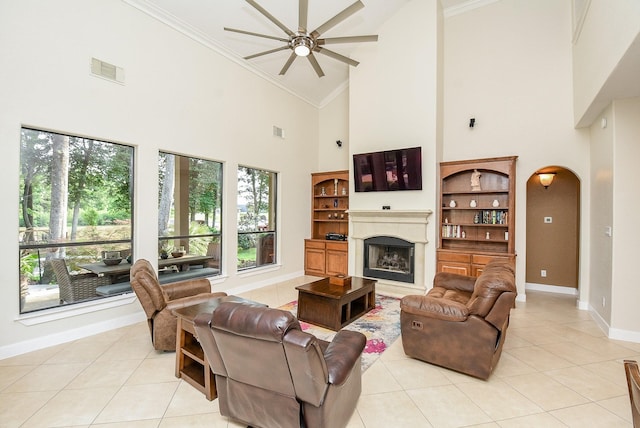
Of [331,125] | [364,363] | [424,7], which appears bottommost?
[364,363]

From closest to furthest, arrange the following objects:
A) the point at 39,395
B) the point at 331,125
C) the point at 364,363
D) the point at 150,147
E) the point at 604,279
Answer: the point at 39,395, the point at 364,363, the point at 604,279, the point at 150,147, the point at 331,125

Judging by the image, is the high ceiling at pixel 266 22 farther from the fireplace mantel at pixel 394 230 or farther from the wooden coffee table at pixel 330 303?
the wooden coffee table at pixel 330 303

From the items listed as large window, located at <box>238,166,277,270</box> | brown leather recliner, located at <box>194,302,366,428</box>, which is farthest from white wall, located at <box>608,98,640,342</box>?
large window, located at <box>238,166,277,270</box>

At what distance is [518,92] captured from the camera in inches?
206

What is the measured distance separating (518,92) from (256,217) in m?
A: 5.48

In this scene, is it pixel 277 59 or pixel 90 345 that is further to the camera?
pixel 277 59

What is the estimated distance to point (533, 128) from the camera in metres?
5.10

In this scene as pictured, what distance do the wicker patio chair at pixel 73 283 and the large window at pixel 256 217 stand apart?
2.36 m

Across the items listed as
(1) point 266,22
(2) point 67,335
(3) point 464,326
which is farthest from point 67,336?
(1) point 266,22

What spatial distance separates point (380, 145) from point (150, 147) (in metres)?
4.08

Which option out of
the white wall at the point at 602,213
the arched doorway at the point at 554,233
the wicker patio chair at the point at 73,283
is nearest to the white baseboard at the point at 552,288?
the arched doorway at the point at 554,233

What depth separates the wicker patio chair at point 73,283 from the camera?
3.45 m

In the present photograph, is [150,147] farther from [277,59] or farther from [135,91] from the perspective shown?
[277,59]

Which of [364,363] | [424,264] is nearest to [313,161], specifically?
[424,264]
